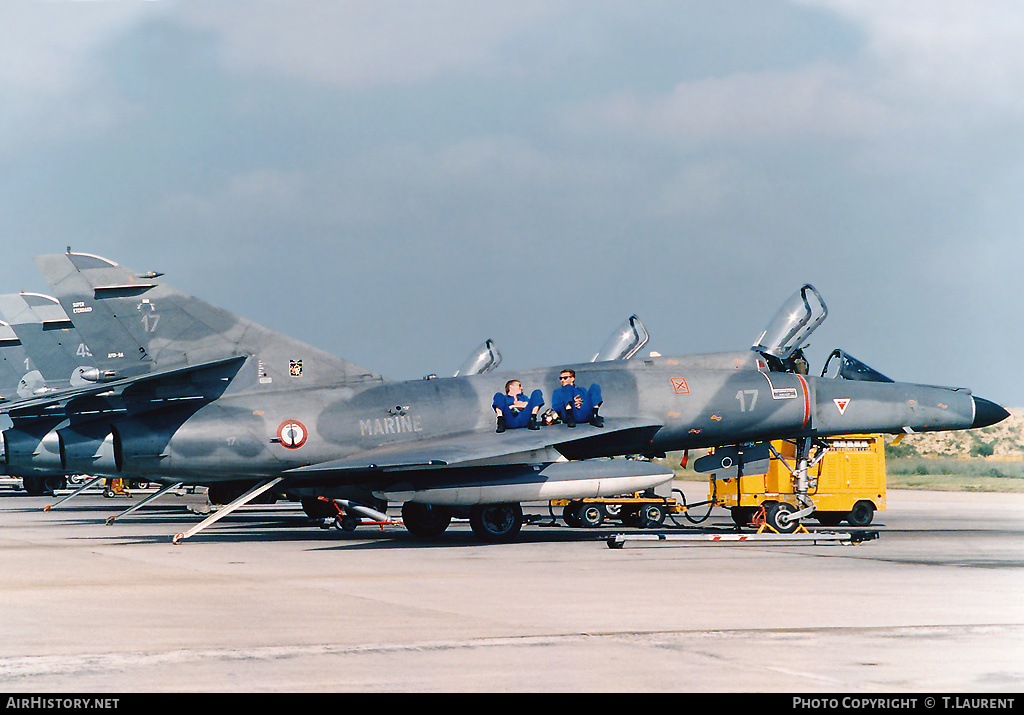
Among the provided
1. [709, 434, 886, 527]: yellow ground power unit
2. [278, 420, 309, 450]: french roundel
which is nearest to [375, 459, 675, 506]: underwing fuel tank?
[278, 420, 309, 450]: french roundel

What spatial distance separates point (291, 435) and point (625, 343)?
22.3 ft

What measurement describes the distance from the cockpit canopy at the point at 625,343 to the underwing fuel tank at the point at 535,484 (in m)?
4.14

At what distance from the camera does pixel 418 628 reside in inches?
343

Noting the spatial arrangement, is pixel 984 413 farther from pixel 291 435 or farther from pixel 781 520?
pixel 291 435

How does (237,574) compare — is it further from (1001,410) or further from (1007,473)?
(1007,473)

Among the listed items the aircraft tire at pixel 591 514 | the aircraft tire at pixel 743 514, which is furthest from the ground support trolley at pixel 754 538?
the aircraft tire at pixel 591 514

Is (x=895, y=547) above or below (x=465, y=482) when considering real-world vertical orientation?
below

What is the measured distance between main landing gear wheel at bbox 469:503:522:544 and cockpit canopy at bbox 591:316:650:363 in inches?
172

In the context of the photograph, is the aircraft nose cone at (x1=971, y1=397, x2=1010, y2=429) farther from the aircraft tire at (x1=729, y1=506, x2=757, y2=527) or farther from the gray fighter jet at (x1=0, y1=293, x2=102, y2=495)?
the gray fighter jet at (x1=0, y1=293, x2=102, y2=495)

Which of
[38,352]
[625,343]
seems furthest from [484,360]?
[38,352]

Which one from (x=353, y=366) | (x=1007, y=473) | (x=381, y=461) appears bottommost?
(x=1007, y=473)
